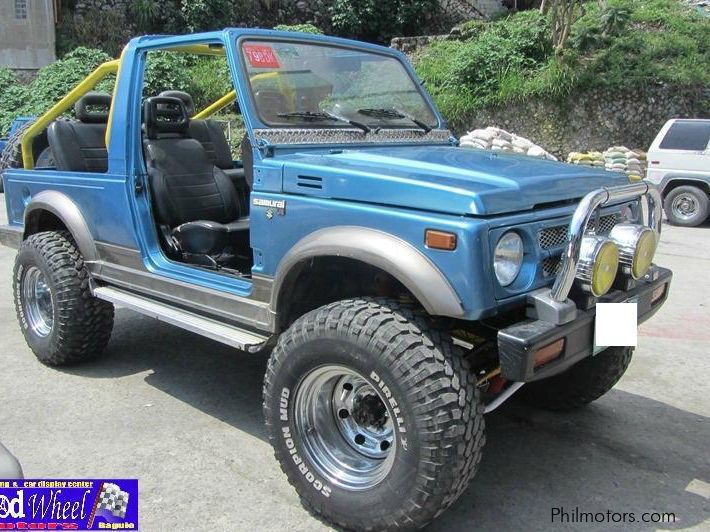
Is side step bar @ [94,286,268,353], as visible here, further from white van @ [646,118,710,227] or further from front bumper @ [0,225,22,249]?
white van @ [646,118,710,227]

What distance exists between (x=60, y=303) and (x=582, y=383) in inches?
124

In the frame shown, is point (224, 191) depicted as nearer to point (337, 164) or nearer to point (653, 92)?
point (337, 164)

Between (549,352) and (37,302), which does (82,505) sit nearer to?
(549,352)

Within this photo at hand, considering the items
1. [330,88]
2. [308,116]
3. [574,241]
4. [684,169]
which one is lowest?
[684,169]

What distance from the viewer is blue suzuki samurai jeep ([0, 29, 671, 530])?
247 centimetres

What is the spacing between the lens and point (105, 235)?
4117mm

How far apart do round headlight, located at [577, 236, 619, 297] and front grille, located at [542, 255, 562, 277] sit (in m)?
0.13

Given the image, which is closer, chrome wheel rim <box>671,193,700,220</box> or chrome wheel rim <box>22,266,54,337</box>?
chrome wheel rim <box>22,266,54,337</box>

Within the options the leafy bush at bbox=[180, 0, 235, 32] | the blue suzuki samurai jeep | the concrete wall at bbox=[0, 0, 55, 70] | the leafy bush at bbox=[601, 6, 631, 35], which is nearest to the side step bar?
the blue suzuki samurai jeep

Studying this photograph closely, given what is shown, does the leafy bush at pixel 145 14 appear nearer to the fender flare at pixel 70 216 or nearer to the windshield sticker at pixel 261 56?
the fender flare at pixel 70 216

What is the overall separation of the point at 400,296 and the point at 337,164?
639 mm

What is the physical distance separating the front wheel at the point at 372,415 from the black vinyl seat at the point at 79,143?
7.81 ft

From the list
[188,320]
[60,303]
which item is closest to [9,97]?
[60,303]

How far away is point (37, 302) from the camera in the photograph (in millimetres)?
4660
